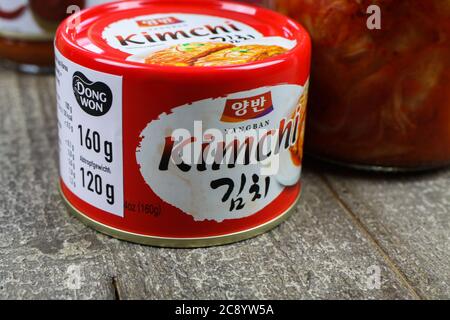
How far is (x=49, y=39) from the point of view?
3.92 ft

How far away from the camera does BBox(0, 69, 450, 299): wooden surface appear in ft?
2.43

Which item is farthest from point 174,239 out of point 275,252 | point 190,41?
point 190,41

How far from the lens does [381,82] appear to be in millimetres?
896

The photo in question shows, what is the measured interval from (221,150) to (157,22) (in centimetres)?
22

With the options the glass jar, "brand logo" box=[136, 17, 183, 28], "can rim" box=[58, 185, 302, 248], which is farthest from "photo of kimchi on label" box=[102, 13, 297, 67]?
the glass jar

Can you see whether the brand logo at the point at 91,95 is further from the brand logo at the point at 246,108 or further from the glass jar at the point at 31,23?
the glass jar at the point at 31,23

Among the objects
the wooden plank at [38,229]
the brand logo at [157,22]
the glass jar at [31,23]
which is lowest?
the wooden plank at [38,229]

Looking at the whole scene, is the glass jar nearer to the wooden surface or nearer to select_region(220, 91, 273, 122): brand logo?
the wooden surface

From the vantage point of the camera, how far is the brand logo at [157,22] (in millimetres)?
898

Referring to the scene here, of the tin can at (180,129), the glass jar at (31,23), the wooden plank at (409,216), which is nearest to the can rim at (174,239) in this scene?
the tin can at (180,129)

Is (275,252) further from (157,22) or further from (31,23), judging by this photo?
(31,23)

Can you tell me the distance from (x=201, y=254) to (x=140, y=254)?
64mm

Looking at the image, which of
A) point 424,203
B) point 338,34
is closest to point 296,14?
point 338,34

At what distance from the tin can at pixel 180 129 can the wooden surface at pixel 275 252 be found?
0.03 meters
